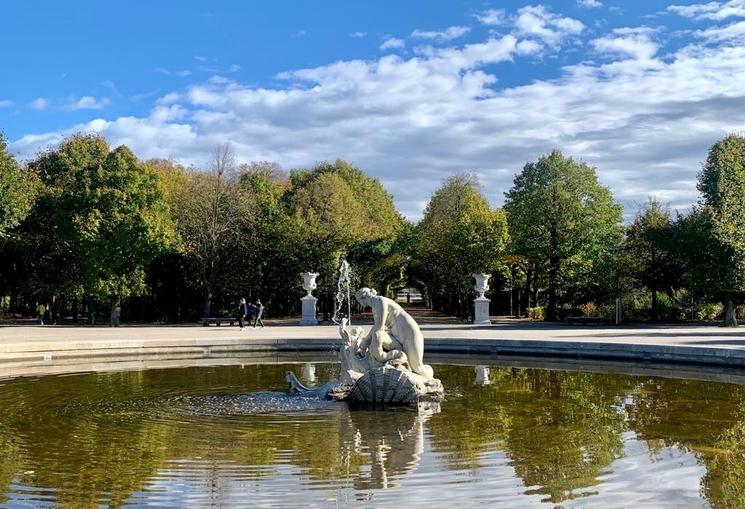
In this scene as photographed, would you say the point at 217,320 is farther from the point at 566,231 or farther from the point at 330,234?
the point at 566,231

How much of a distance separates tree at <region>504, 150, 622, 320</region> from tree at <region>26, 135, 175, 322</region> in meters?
18.5

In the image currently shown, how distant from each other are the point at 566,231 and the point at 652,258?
14.7 ft

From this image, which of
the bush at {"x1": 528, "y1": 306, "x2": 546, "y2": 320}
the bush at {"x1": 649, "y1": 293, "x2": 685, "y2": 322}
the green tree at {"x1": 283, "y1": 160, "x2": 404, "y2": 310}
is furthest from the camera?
the bush at {"x1": 528, "y1": 306, "x2": 546, "y2": 320}

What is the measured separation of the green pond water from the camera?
7289mm

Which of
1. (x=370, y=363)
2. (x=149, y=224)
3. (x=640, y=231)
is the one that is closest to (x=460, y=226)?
(x=640, y=231)

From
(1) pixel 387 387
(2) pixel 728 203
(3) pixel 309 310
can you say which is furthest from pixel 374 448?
(2) pixel 728 203

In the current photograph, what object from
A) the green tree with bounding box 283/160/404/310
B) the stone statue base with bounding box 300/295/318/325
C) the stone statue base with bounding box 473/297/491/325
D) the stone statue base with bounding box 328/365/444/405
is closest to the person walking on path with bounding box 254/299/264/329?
the stone statue base with bounding box 300/295/318/325

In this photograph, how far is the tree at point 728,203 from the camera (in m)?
32.2

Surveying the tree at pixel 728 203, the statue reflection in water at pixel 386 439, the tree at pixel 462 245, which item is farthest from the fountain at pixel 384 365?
the tree at pixel 462 245

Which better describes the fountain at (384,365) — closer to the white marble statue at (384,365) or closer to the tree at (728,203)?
the white marble statue at (384,365)

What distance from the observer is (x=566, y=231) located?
40.8 metres

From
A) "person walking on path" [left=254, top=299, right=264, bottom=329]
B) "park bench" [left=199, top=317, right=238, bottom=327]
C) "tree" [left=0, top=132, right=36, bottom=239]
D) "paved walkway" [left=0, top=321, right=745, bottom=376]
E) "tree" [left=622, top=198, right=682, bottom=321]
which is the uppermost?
"tree" [left=0, top=132, right=36, bottom=239]

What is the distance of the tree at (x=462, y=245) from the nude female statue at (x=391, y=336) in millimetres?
26869

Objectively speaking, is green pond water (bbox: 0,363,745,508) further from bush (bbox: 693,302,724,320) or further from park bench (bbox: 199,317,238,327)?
bush (bbox: 693,302,724,320)
